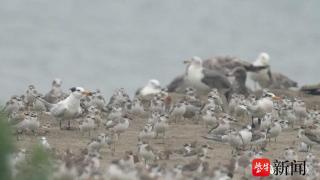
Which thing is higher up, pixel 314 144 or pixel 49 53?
pixel 49 53

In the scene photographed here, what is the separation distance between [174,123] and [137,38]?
24441 mm

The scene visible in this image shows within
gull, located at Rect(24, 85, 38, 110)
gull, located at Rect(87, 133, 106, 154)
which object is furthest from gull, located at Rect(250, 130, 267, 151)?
gull, located at Rect(24, 85, 38, 110)

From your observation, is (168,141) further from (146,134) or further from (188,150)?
(188,150)

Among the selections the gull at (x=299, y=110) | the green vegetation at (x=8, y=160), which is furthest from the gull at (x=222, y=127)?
the green vegetation at (x=8, y=160)

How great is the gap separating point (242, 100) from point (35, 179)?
15.1m

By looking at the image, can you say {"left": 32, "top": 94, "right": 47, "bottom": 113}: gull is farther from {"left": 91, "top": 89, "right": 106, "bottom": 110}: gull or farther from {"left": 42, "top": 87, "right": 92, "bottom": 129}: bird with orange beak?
{"left": 91, "top": 89, "right": 106, "bottom": 110}: gull

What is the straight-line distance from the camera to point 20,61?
40.9 metres

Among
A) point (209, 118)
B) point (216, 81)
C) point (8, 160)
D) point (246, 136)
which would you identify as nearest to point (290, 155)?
point (246, 136)

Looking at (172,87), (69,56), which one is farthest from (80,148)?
(69,56)

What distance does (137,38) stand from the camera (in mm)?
47469

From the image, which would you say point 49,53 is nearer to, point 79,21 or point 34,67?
point 34,67

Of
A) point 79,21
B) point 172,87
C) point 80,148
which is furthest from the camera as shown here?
point 79,21

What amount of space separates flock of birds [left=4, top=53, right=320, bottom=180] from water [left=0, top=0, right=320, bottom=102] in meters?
11.5

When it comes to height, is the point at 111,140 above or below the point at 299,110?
below
